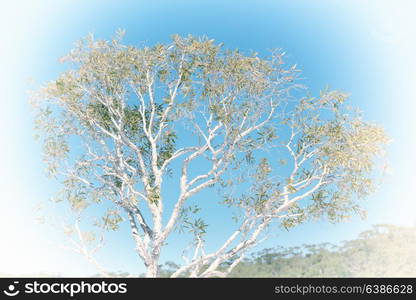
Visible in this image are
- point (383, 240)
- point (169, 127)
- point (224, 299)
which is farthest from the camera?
point (383, 240)

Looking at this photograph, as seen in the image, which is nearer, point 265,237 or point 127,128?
point 265,237

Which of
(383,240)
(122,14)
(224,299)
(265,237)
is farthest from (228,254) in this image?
(122,14)

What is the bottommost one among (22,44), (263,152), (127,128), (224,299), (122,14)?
(224,299)

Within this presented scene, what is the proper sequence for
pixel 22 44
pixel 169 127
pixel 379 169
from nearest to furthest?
pixel 379 169 → pixel 169 127 → pixel 22 44

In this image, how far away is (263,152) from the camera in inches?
401

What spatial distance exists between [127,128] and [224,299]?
17.2ft

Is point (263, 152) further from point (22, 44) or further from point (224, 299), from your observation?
point (22, 44)

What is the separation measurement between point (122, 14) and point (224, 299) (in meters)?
14.1

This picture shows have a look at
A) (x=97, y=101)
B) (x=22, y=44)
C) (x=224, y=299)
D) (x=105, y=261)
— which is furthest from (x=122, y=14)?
(x=224, y=299)

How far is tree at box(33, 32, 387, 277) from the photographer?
893 cm

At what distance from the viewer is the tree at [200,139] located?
893cm

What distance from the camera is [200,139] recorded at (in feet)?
31.9

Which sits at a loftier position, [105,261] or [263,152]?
[263,152]

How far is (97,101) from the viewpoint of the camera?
984 centimetres
